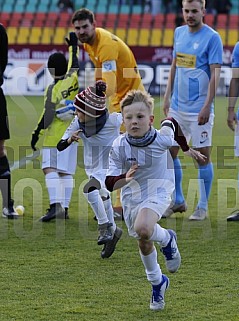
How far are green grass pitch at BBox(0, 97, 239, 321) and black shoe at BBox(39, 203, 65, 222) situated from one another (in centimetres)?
9

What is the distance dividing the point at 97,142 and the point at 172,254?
1717 millimetres

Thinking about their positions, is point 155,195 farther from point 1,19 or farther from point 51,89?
point 1,19

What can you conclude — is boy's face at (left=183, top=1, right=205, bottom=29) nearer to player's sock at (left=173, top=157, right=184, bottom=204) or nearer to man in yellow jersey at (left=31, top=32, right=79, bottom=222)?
man in yellow jersey at (left=31, top=32, right=79, bottom=222)

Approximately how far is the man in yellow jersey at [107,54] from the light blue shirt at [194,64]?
1.50 ft

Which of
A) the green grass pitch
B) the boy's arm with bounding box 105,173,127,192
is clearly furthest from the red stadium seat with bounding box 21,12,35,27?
the boy's arm with bounding box 105,173,127,192

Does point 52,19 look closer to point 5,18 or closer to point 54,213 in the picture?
point 5,18

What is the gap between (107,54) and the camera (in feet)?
24.9

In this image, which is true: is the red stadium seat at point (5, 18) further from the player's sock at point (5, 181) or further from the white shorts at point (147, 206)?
the white shorts at point (147, 206)

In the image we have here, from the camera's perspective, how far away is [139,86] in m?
8.24

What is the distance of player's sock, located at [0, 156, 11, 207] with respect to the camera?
8078mm

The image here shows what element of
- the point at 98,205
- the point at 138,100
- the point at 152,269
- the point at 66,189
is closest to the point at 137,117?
the point at 138,100

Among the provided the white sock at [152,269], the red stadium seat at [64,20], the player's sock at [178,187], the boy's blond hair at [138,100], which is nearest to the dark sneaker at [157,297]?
the white sock at [152,269]

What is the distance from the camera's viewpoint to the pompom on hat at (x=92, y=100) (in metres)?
6.64

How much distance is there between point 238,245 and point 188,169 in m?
4.35
